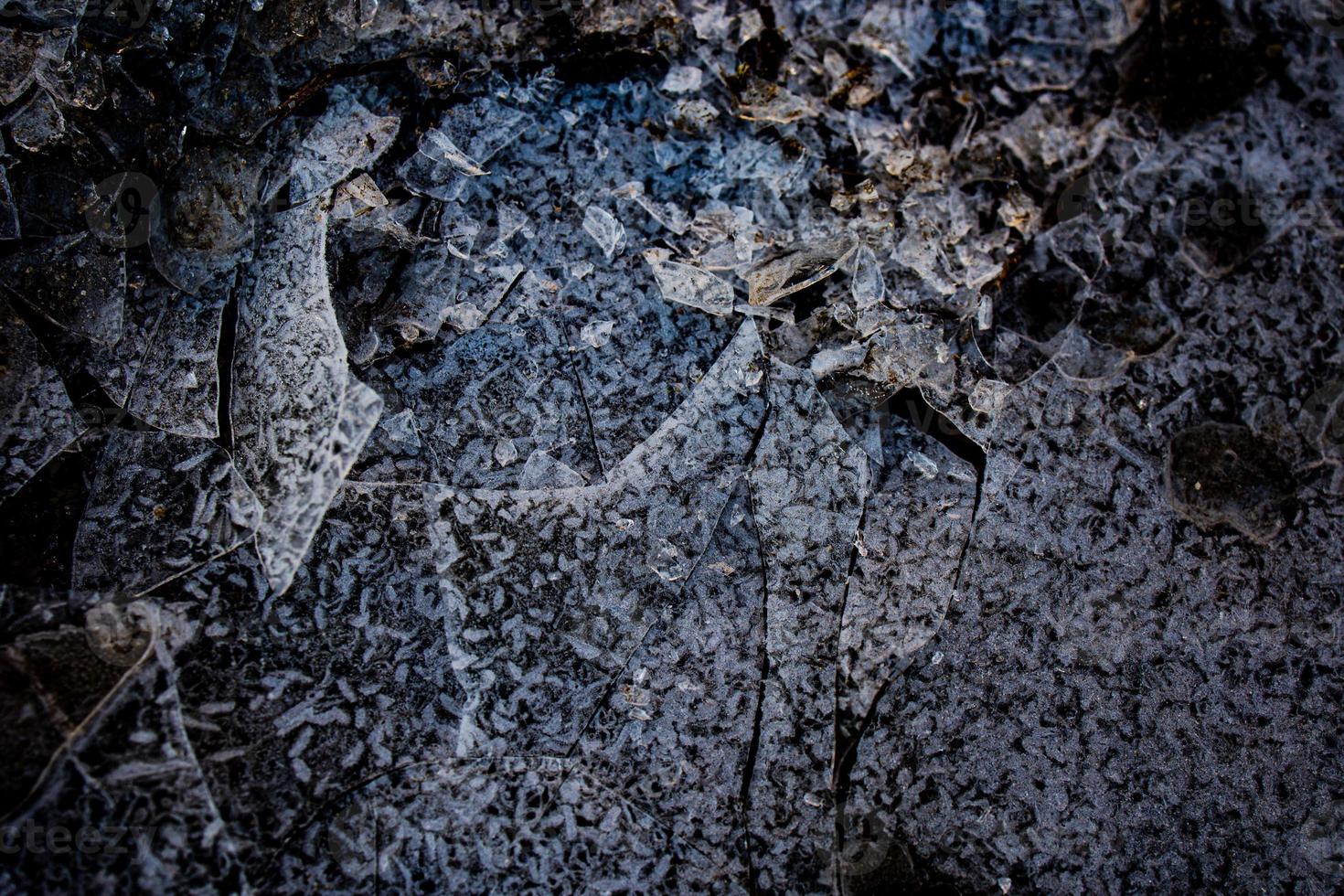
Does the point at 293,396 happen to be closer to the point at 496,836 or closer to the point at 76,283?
the point at 76,283

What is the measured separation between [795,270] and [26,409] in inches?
31.9

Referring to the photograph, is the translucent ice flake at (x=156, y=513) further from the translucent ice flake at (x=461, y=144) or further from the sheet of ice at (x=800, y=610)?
the sheet of ice at (x=800, y=610)

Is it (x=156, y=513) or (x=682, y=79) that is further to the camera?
(x=682, y=79)

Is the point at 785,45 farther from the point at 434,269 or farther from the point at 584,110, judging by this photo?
the point at 434,269

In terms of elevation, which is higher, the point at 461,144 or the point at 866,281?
the point at 461,144

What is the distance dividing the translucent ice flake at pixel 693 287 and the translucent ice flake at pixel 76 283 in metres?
0.57

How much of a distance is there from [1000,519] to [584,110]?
0.65m

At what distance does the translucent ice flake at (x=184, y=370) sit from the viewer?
88 centimetres

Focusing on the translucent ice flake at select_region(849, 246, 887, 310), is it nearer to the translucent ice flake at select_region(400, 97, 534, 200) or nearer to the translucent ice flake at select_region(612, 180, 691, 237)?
the translucent ice flake at select_region(612, 180, 691, 237)

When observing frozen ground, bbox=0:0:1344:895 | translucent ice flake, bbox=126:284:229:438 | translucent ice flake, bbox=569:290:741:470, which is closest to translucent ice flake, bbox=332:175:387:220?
frozen ground, bbox=0:0:1344:895

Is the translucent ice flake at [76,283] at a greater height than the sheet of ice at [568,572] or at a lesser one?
greater

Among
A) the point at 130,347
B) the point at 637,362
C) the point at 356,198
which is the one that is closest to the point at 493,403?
the point at 637,362

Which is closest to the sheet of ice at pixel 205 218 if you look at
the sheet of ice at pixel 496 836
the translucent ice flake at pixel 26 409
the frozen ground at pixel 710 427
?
the frozen ground at pixel 710 427

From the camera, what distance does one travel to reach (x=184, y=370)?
0.89 meters
